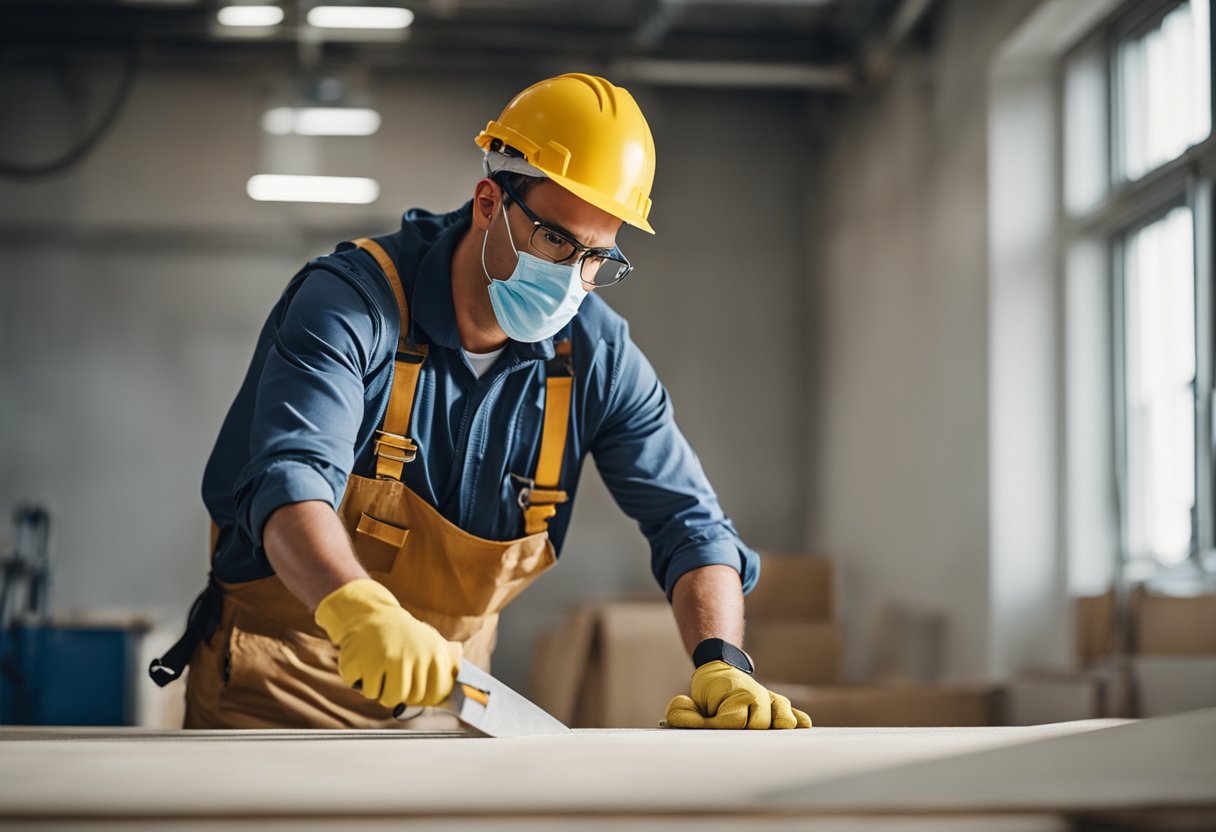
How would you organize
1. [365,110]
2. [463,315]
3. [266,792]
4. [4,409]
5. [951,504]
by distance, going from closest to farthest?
1. [266,792]
2. [463,315]
3. [951,504]
4. [365,110]
5. [4,409]

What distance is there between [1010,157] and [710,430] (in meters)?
2.60

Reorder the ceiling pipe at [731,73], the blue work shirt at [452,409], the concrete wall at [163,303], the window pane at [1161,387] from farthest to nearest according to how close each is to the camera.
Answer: the concrete wall at [163,303]
the ceiling pipe at [731,73]
the window pane at [1161,387]
the blue work shirt at [452,409]

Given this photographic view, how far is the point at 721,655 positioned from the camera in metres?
1.90

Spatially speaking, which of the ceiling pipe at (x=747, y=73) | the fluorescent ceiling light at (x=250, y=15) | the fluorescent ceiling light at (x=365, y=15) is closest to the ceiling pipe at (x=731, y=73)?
the ceiling pipe at (x=747, y=73)

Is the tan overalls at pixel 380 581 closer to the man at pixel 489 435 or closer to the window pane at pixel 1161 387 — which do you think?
the man at pixel 489 435

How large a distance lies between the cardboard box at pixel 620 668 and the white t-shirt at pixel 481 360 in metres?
2.63

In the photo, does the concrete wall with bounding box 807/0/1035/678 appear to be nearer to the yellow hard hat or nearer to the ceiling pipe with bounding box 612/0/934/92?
the ceiling pipe with bounding box 612/0/934/92

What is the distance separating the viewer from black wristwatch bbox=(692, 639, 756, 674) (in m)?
1.90

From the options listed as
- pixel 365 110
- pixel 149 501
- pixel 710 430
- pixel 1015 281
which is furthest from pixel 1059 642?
pixel 149 501

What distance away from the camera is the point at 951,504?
16.2 feet

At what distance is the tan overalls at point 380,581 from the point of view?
1947 mm

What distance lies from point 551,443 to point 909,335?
12.3 feet

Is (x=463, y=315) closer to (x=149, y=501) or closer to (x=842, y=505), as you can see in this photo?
(x=842, y=505)

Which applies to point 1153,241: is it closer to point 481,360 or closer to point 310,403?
point 481,360
